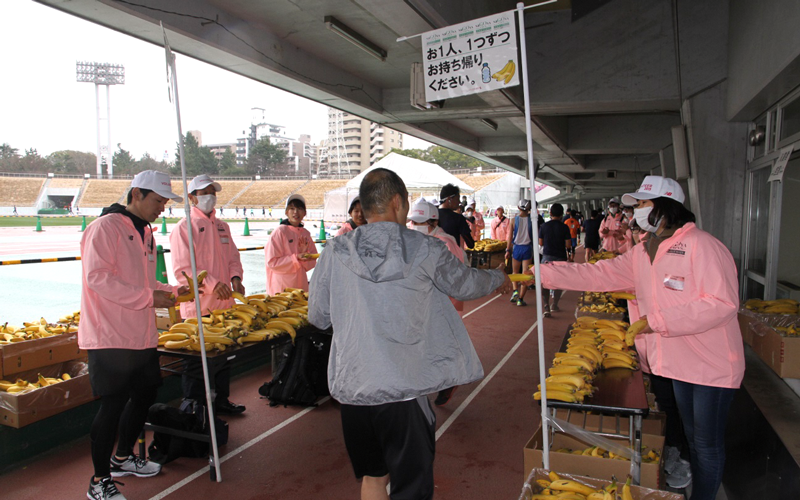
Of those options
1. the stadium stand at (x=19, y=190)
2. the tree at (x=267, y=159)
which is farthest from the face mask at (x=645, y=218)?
the tree at (x=267, y=159)

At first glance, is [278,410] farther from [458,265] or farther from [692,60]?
[692,60]

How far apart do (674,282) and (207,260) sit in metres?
3.80

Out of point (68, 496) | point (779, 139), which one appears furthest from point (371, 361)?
point (779, 139)

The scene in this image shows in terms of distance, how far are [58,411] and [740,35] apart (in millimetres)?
7960

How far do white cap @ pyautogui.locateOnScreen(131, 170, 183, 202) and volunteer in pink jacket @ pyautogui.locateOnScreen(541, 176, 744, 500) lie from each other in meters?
3.02

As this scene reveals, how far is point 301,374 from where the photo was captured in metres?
5.22

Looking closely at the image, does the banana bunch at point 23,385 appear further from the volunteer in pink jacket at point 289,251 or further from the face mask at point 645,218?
the face mask at point 645,218

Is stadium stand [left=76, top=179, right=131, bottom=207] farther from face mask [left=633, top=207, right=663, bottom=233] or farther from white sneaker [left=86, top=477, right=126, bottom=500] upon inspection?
face mask [left=633, top=207, right=663, bottom=233]

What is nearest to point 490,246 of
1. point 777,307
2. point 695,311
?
point 777,307

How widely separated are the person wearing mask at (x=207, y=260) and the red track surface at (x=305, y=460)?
0.48 meters

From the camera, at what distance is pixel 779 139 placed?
533cm

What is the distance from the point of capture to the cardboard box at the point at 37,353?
428 centimetres

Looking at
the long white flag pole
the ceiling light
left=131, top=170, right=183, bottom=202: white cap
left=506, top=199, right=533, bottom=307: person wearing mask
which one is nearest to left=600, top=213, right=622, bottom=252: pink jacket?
left=506, top=199, right=533, bottom=307: person wearing mask

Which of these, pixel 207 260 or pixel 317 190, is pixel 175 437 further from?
pixel 317 190
